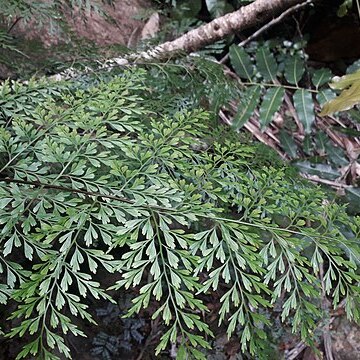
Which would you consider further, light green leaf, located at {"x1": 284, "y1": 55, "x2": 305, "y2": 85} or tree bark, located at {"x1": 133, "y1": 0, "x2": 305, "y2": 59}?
light green leaf, located at {"x1": 284, "y1": 55, "x2": 305, "y2": 85}

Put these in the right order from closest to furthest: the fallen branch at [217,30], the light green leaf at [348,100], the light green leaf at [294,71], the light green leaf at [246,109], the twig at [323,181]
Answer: the light green leaf at [348,100] → the fallen branch at [217,30] → the light green leaf at [246,109] → the twig at [323,181] → the light green leaf at [294,71]

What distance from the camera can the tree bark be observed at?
127 centimetres

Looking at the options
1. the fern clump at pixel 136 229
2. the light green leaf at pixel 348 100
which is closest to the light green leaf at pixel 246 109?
the light green leaf at pixel 348 100

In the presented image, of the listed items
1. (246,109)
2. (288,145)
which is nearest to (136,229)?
(246,109)

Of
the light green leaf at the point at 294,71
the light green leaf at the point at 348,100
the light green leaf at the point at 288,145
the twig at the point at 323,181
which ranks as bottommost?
the twig at the point at 323,181

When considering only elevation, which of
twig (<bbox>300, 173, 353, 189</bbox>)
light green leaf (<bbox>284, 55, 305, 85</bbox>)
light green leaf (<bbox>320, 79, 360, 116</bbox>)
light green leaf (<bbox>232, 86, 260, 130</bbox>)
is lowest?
twig (<bbox>300, 173, 353, 189</bbox>)

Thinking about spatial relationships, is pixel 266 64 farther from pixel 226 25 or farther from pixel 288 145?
pixel 226 25

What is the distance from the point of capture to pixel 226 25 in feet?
4.50

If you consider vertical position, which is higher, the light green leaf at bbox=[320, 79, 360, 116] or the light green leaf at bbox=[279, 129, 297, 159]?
the light green leaf at bbox=[320, 79, 360, 116]

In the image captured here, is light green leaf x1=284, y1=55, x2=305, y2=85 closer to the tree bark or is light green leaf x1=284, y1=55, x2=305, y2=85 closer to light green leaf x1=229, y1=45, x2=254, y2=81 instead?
light green leaf x1=229, y1=45, x2=254, y2=81

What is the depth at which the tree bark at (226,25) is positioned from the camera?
4.16 feet

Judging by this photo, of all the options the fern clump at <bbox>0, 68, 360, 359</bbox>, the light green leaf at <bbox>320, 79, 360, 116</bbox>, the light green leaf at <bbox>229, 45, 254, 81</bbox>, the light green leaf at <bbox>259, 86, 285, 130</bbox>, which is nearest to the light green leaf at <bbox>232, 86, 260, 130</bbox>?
the light green leaf at <bbox>259, 86, 285, 130</bbox>

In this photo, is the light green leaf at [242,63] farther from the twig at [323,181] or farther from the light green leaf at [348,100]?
the light green leaf at [348,100]

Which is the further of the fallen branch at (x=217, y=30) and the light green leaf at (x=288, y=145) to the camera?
the light green leaf at (x=288, y=145)
